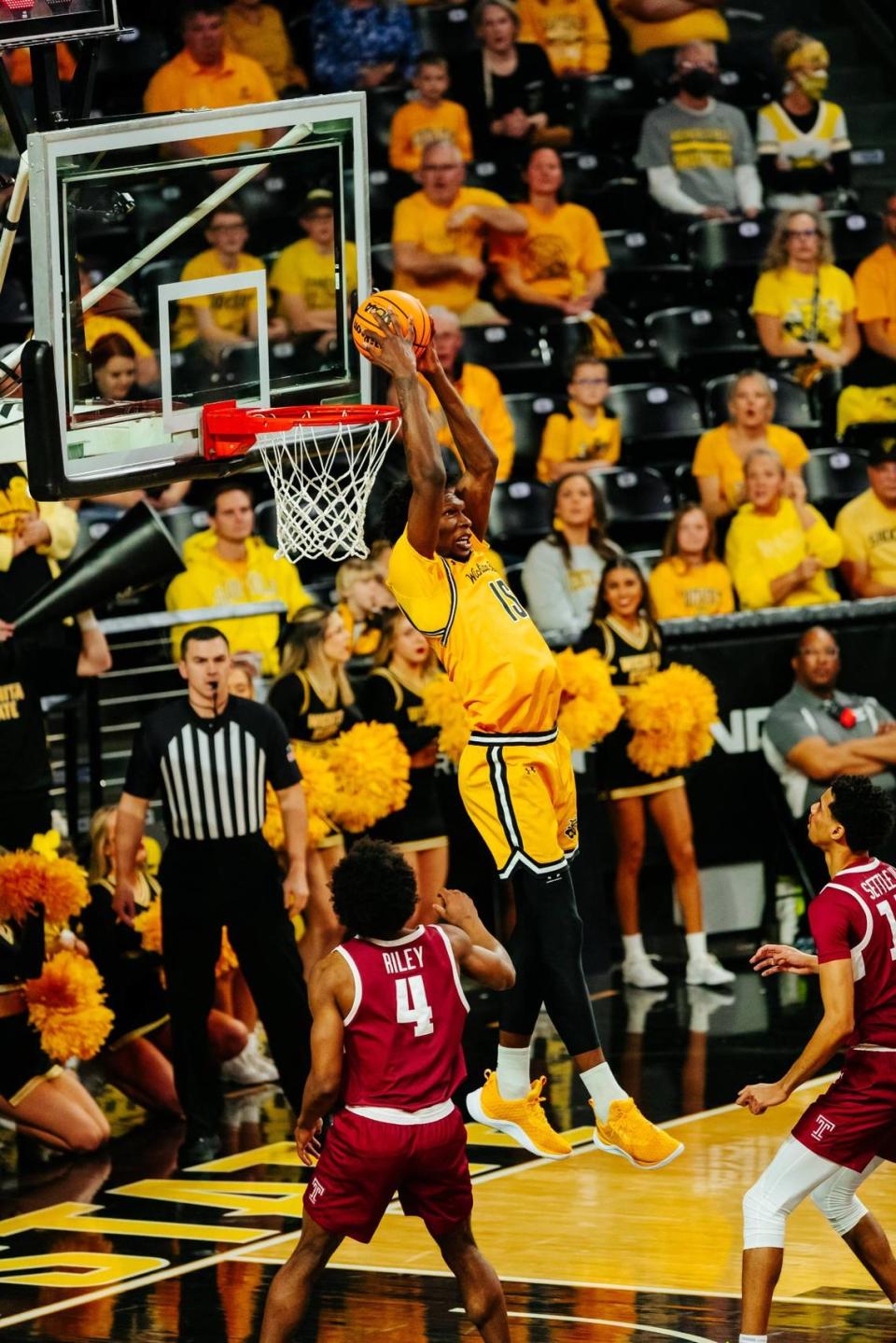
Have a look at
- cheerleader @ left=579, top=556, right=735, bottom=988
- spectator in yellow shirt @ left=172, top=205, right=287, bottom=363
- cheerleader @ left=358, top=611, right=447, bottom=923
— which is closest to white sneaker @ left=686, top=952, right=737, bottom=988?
cheerleader @ left=579, top=556, right=735, bottom=988

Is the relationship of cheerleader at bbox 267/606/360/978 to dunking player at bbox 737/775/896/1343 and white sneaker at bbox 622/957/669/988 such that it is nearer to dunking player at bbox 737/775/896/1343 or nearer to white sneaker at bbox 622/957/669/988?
white sneaker at bbox 622/957/669/988

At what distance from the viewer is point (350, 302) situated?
28.7ft

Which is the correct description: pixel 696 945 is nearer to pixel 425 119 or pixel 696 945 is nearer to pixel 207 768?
pixel 207 768

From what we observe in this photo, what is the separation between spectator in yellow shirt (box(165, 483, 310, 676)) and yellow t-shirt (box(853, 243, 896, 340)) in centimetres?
528

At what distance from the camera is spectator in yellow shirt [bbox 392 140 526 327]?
13.9 m

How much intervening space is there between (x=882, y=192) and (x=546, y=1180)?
10186mm

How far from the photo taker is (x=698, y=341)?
15352mm

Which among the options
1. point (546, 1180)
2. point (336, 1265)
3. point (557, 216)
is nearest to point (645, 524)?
point (557, 216)

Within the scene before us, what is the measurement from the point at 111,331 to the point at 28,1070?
9.91 ft

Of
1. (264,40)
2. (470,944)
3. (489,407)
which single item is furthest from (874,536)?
(470,944)

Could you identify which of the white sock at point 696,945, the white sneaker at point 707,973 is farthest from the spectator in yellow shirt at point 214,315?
the white sneaker at point 707,973

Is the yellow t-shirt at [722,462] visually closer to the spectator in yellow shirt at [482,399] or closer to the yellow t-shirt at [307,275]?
the spectator in yellow shirt at [482,399]

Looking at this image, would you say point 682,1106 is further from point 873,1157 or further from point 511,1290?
point 873,1157

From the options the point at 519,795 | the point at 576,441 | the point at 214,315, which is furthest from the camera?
the point at 576,441
